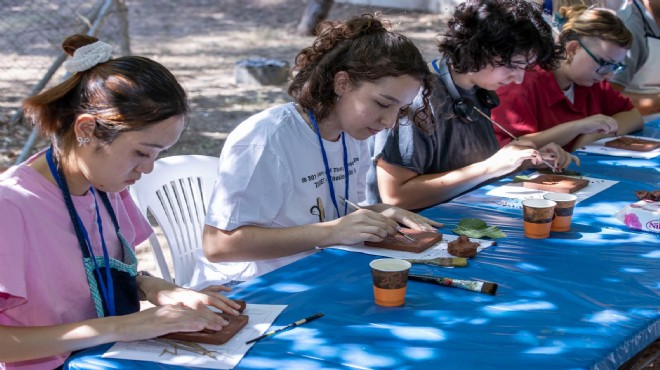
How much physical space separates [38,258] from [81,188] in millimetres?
240

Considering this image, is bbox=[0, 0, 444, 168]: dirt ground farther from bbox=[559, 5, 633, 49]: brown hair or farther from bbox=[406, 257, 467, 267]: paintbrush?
bbox=[406, 257, 467, 267]: paintbrush

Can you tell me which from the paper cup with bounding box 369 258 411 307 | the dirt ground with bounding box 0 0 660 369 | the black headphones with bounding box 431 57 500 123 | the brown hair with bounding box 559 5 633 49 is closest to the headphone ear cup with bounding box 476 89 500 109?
the black headphones with bounding box 431 57 500 123

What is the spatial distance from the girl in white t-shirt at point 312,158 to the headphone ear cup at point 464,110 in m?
0.66

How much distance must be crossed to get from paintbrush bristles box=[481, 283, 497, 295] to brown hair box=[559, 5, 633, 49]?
2.27 m

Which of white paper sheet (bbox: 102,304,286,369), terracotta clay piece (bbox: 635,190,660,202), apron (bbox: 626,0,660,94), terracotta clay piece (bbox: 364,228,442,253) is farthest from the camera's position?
apron (bbox: 626,0,660,94)

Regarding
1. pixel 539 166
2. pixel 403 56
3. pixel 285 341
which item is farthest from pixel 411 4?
pixel 285 341

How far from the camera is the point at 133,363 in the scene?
69.3 inches

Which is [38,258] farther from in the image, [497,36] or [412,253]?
[497,36]

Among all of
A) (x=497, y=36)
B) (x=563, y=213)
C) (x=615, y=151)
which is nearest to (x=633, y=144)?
(x=615, y=151)

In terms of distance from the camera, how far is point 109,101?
2.03m

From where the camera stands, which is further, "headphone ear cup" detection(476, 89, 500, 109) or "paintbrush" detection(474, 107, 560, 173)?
"headphone ear cup" detection(476, 89, 500, 109)

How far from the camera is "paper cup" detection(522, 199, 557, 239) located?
→ 2645 mm

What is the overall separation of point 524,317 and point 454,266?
38 centimetres

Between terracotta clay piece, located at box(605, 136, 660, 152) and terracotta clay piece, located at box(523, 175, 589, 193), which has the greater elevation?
terracotta clay piece, located at box(523, 175, 589, 193)
